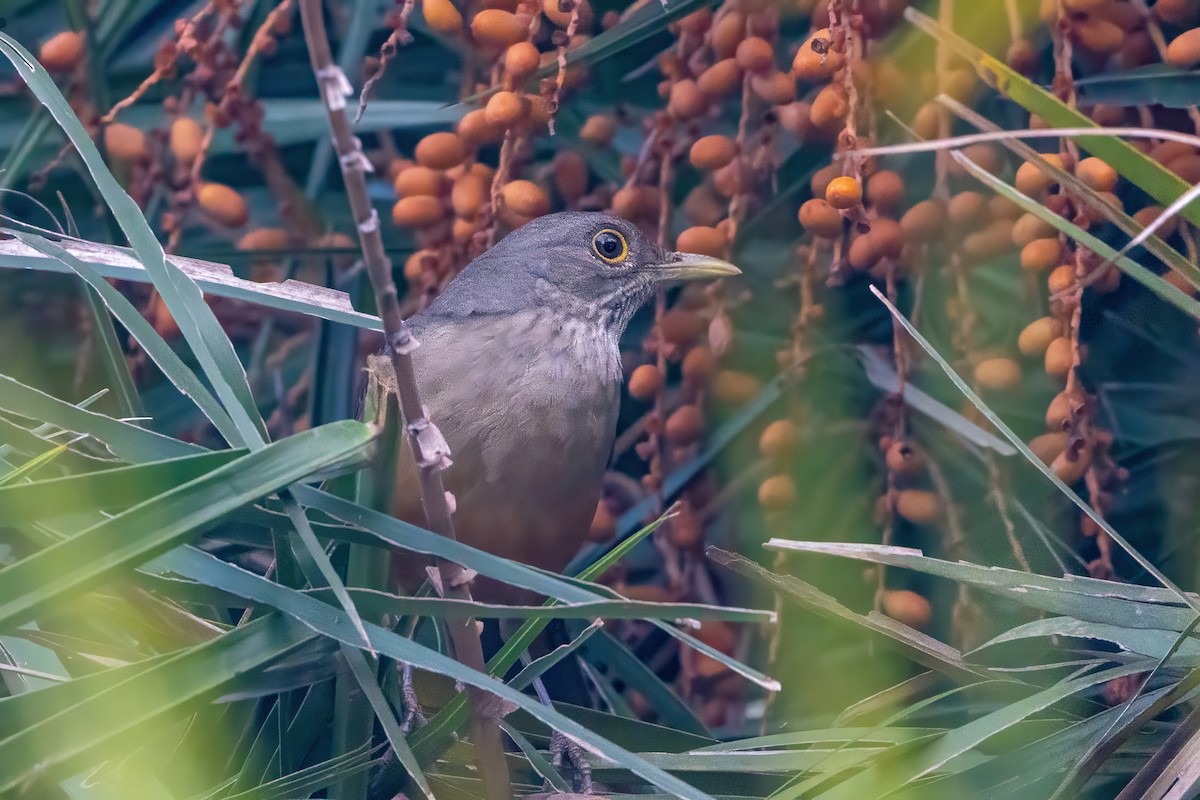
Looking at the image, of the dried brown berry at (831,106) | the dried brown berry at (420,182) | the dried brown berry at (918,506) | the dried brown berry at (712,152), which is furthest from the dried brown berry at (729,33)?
the dried brown berry at (918,506)

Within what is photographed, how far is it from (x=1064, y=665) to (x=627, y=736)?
2.12 ft

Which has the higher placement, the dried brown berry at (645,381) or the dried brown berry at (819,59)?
the dried brown berry at (819,59)

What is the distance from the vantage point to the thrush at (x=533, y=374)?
2338 millimetres

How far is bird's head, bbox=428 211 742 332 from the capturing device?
267cm

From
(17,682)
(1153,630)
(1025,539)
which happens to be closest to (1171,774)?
(1153,630)

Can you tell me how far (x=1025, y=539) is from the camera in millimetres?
2414

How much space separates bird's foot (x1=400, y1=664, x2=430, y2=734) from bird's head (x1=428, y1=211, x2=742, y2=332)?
35.8 inches

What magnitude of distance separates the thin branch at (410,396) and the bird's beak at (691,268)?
44.1 inches

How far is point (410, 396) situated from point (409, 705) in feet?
2.40

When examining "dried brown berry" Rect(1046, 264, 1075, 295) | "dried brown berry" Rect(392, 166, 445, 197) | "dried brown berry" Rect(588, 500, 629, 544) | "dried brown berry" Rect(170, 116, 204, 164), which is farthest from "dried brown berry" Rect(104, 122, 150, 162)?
"dried brown berry" Rect(1046, 264, 1075, 295)

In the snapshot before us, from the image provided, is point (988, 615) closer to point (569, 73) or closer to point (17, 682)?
point (569, 73)

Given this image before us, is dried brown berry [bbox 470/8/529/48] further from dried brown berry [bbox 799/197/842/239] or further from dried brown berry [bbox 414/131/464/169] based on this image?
dried brown berry [bbox 799/197/842/239]

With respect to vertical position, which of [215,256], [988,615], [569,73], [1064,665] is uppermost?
[569,73]

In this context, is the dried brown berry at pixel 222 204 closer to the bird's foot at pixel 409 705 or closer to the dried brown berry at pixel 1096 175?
the bird's foot at pixel 409 705
